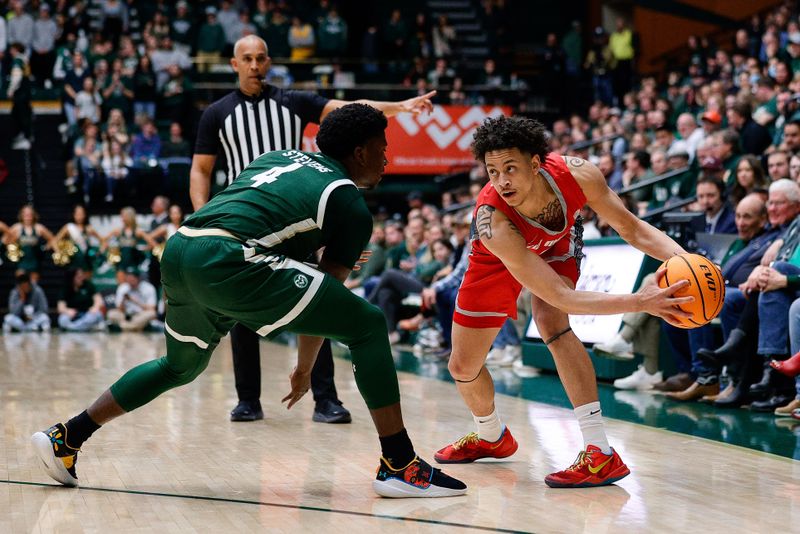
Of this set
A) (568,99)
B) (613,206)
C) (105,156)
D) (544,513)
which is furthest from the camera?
(568,99)

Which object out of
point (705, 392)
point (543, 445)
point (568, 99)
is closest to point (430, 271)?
point (705, 392)

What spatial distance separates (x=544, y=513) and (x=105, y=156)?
545 inches

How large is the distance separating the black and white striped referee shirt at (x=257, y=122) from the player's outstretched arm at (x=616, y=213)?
2.03m

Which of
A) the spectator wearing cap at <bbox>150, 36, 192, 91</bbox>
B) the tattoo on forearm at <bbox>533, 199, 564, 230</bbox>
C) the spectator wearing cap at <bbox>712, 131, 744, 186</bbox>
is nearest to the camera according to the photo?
the tattoo on forearm at <bbox>533, 199, 564, 230</bbox>

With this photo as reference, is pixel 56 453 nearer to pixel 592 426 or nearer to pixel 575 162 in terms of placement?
pixel 592 426

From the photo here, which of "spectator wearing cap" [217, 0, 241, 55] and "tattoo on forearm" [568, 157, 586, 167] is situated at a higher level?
"spectator wearing cap" [217, 0, 241, 55]

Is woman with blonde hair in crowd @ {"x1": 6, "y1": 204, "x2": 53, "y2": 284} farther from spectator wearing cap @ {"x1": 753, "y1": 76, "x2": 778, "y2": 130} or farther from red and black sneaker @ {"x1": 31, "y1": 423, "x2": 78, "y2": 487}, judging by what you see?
red and black sneaker @ {"x1": 31, "y1": 423, "x2": 78, "y2": 487}

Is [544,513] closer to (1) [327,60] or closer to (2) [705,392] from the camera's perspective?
(2) [705,392]

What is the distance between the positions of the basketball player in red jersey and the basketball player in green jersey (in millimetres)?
515

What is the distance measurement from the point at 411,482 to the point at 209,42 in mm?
16240

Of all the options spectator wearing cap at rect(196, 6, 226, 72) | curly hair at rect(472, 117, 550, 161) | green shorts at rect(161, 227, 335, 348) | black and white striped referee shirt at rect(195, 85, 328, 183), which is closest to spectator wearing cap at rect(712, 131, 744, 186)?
black and white striped referee shirt at rect(195, 85, 328, 183)

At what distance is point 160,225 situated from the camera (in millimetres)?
14719

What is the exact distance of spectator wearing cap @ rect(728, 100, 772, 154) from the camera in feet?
34.1

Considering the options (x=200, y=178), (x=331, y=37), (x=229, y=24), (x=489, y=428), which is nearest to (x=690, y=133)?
(x=200, y=178)
